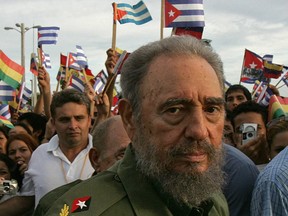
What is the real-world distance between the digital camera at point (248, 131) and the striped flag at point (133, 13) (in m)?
5.11

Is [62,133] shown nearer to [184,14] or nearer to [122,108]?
[122,108]

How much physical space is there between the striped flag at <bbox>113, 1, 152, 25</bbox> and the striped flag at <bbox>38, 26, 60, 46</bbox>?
305cm

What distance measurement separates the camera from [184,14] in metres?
8.02

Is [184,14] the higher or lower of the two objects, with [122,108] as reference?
higher

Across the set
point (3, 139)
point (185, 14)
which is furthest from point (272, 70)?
point (3, 139)

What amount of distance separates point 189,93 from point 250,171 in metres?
1.07

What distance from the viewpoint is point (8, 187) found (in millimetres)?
3869

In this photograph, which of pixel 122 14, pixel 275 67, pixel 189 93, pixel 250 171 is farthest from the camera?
pixel 275 67

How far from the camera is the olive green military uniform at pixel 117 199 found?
5.36 ft

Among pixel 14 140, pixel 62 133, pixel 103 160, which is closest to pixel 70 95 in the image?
pixel 62 133

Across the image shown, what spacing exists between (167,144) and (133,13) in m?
7.76

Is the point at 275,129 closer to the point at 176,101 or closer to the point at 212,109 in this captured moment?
the point at 212,109

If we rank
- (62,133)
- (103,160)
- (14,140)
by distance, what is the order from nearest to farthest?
(103,160), (62,133), (14,140)

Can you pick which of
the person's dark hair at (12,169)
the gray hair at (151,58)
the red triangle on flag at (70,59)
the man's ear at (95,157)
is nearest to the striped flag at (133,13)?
the red triangle on flag at (70,59)
